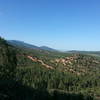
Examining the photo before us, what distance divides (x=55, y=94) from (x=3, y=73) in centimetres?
1585

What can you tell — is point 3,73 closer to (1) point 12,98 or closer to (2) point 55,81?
(1) point 12,98

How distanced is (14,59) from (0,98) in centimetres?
2151

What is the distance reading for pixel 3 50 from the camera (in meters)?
51.0

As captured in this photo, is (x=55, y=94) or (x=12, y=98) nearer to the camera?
(x=12, y=98)

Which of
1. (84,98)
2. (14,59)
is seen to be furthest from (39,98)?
(84,98)

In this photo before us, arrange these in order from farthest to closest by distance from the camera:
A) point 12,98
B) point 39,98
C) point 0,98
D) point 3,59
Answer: point 3,59
point 39,98
point 12,98
point 0,98

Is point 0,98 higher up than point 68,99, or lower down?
higher up

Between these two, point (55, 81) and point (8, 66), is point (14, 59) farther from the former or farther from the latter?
point (55, 81)

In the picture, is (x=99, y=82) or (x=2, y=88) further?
(x=99, y=82)

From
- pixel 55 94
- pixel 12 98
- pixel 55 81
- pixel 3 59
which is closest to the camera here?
pixel 12 98

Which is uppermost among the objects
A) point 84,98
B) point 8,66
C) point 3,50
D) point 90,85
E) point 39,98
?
point 3,50

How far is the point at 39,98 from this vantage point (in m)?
45.8

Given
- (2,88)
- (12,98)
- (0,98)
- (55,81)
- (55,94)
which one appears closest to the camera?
(0,98)

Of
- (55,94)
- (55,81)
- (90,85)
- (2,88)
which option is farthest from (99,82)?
(2,88)
